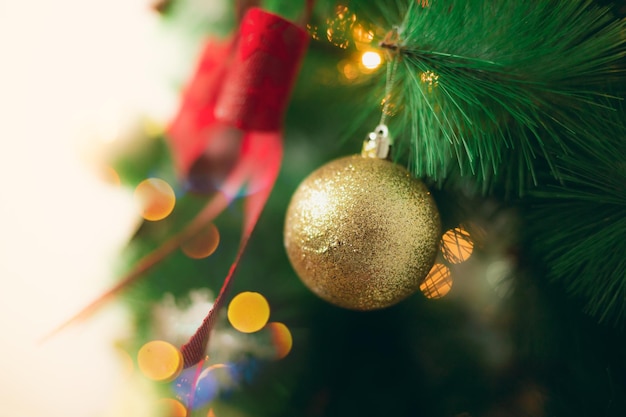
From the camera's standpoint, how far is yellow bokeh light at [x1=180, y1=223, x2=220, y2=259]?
23.6 inches

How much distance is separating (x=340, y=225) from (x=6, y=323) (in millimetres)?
870

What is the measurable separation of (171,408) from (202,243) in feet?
0.76

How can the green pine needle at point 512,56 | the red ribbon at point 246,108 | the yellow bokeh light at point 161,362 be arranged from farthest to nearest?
the yellow bokeh light at point 161,362
the red ribbon at point 246,108
the green pine needle at point 512,56

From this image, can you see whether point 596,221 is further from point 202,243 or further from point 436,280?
point 202,243

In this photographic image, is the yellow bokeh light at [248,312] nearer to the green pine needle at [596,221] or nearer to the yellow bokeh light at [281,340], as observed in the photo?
the yellow bokeh light at [281,340]

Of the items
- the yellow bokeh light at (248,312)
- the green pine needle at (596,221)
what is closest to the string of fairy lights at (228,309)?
the yellow bokeh light at (248,312)

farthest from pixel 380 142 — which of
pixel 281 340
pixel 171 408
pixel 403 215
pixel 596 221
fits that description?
pixel 171 408

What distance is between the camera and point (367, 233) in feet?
1.12

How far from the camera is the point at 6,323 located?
864 mm

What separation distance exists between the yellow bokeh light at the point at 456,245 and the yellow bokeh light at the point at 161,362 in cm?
37

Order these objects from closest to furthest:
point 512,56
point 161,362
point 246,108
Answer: point 512,56 → point 246,108 → point 161,362

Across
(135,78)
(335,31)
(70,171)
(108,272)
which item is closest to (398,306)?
(335,31)

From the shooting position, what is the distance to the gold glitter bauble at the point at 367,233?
13.5 inches

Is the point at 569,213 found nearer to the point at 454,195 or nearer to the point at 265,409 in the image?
the point at 454,195
